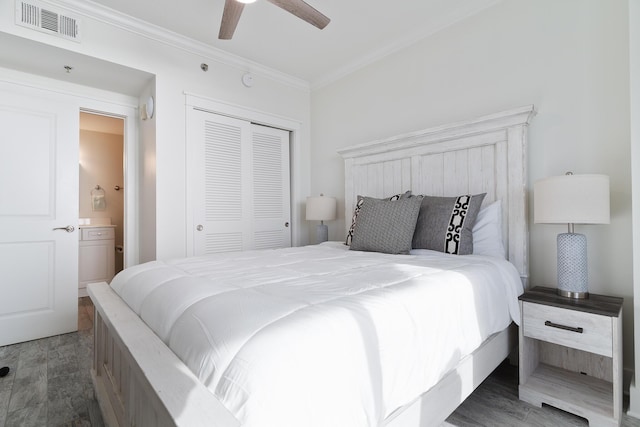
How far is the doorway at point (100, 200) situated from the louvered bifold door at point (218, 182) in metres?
1.96

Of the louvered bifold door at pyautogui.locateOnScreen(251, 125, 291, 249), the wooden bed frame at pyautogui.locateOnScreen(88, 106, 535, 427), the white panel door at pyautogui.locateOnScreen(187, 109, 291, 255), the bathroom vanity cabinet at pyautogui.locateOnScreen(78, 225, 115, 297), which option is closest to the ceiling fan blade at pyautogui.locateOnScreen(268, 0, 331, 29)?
the wooden bed frame at pyautogui.locateOnScreen(88, 106, 535, 427)

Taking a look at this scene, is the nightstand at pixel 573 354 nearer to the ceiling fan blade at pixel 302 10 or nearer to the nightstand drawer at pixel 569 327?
the nightstand drawer at pixel 569 327

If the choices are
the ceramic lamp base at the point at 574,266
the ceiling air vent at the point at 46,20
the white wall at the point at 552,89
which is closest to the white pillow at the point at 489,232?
the white wall at the point at 552,89

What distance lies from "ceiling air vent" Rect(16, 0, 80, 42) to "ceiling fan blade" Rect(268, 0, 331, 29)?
1.63 m

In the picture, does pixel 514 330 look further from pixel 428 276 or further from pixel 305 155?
pixel 305 155

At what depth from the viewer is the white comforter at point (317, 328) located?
2.32 ft

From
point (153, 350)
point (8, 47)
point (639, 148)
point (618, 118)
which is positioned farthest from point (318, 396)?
point (8, 47)

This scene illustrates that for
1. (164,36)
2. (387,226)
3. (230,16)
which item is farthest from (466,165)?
(164,36)

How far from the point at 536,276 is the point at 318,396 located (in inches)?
79.6

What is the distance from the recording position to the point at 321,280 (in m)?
1.31

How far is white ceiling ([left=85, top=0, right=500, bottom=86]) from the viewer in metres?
2.45

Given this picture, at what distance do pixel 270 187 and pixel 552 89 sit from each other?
8.81 feet

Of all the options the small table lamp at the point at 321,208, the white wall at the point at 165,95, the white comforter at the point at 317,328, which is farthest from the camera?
the small table lamp at the point at 321,208

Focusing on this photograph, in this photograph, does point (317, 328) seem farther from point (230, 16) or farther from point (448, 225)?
point (230, 16)
